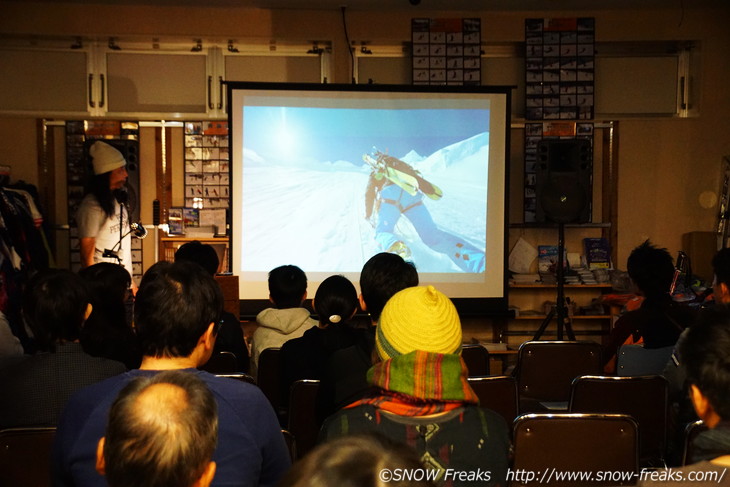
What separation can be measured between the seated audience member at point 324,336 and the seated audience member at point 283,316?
18.4 inches

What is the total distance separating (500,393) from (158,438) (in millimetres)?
1948

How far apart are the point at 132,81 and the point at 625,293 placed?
4870 mm

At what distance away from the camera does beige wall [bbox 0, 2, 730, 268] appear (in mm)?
6914

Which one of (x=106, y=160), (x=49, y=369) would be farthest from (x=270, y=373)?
(x=106, y=160)

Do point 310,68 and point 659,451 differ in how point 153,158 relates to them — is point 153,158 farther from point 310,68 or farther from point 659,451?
point 659,451

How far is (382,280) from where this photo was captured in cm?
285

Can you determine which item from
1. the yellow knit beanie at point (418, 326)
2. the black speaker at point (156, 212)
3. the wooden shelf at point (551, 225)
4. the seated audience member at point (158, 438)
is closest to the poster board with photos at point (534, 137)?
the wooden shelf at point (551, 225)

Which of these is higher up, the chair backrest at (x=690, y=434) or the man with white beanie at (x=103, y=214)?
the man with white beanie at (x=103, y=214)

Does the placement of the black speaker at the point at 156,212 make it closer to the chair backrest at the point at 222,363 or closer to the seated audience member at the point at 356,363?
the chair backrest at the point at 222,363

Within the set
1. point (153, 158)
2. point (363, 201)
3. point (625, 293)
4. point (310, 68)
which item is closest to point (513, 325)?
point (625, 293)

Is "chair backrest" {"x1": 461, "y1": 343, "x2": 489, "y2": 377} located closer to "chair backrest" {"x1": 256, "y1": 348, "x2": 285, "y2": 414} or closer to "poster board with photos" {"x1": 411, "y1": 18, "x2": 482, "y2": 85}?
"chair backrest" {"x1": 256, "y1": 348, "x2": 285, "y2": 414}

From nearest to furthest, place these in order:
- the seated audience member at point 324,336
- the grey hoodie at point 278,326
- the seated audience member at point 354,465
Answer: the seated audience member at point 354,465
the seated audience member at point 324,336
the grey hoodie at point 278,326

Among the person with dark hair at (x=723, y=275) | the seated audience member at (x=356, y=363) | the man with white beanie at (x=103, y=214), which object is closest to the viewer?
the seated audience member at (x=356, y=363)

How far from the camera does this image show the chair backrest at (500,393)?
2.90 m
